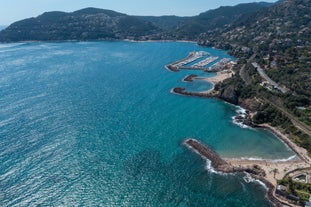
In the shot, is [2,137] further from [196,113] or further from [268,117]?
[268,117]

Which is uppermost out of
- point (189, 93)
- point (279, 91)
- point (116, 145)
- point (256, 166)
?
point (279, 91)

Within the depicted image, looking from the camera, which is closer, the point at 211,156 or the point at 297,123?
the point at 211,156

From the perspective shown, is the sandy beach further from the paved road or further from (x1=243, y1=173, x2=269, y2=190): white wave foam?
(x1=243, y1=173, x2=269, y2=190): white wave foam

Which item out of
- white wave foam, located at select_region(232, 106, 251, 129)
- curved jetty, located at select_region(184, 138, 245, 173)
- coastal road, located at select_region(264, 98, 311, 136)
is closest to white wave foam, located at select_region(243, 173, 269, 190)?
curved jetty, located at select_region(184, 138, 245, 173)

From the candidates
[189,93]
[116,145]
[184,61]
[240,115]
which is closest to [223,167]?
[116,145]

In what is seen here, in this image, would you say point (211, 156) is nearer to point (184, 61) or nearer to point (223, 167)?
point (223, 167)

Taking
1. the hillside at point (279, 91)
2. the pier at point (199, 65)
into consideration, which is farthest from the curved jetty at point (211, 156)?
the pier at point (199, 65)
